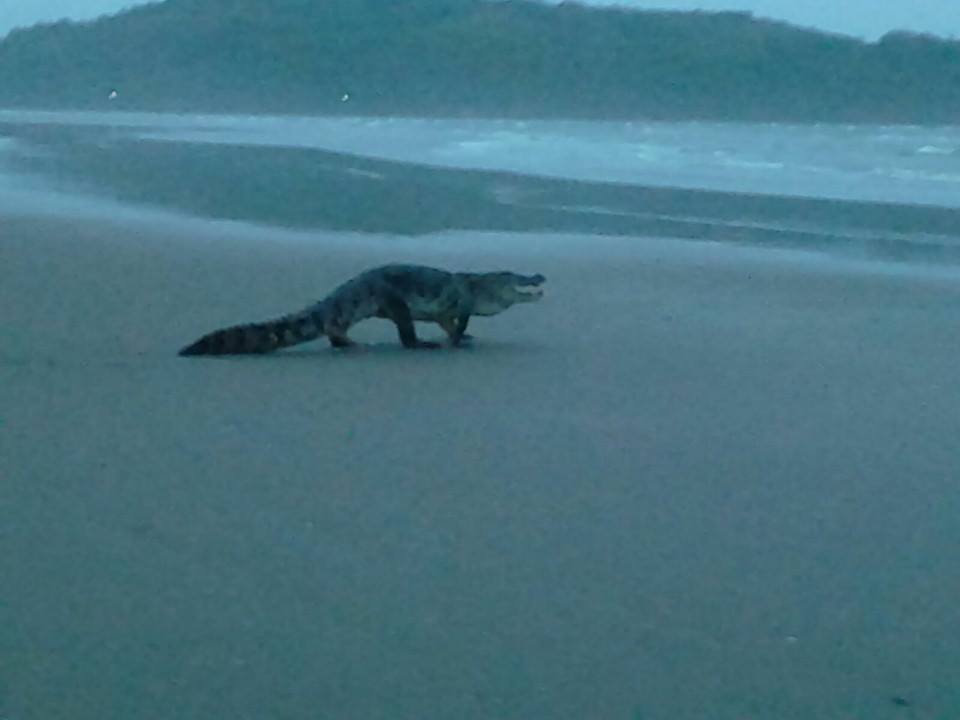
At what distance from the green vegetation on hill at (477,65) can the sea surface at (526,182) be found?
21.2 metres

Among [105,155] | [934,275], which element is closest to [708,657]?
[934,275]

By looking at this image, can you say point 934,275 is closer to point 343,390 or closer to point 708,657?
point 343,390

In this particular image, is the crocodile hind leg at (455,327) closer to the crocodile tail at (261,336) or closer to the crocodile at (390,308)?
the crocodile at (390,308)

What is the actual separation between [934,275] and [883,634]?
28.0 ft

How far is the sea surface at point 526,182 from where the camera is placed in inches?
627

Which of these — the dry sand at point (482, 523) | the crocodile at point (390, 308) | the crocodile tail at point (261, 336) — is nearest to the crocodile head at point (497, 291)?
the crocodile at point (390, 308)

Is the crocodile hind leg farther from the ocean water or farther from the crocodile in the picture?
the ocean water

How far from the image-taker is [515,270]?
12094 mm

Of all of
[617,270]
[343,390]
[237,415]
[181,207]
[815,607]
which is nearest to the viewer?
[815,607]

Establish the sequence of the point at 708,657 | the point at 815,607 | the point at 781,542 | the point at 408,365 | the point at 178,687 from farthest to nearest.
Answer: the point at 408,365 → the point at 781,542 → the point at 815,607 → the point at 708,657 → the point at 178,687

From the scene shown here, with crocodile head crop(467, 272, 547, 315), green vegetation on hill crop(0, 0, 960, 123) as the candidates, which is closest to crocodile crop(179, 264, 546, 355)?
crocodile head crop(467, 272, 547, 315)

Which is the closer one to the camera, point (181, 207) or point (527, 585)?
point (527, 585)

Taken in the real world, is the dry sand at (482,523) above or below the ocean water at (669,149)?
below

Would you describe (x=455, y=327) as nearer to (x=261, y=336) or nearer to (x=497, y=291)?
(x=497, y=291)
